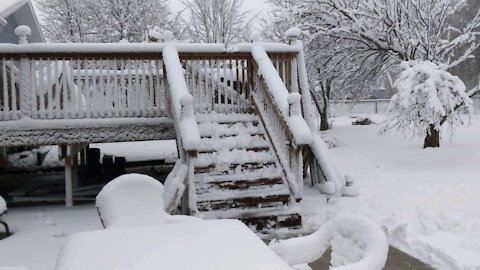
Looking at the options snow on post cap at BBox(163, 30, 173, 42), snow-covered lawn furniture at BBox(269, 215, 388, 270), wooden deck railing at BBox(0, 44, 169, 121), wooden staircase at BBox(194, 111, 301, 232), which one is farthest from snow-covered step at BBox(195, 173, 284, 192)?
snow-covered lawn furniture at BBox(269, 215, 388, 270)

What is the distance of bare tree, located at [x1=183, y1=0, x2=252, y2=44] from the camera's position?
25000mm

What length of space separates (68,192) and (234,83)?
383 centimetres

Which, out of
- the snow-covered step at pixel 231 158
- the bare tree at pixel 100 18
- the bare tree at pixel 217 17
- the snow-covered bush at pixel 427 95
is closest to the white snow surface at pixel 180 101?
the snow-covered step at pixel 231 158

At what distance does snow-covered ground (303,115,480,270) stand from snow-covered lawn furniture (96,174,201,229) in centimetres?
309

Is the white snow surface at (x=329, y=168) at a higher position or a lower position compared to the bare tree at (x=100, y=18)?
lower

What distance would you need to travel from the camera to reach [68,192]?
26.9ft

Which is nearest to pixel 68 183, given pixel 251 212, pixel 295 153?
pixel 251 212

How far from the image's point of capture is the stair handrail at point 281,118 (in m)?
6.76

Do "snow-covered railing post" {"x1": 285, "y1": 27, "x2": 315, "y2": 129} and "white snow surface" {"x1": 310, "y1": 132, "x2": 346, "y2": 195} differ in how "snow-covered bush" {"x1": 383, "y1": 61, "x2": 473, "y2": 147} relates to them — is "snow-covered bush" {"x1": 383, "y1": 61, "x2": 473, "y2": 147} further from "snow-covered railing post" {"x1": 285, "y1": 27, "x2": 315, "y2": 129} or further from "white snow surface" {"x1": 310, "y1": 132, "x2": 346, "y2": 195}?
"white snow surface" {"x1": 310, "y1": 132, "x2": 346, "y2": 195}

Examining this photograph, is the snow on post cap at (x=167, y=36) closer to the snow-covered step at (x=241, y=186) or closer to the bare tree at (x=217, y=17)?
the snow-covered step at (x=241, y=186)

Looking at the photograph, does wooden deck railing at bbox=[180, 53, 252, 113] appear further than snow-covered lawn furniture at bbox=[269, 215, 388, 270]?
Yes

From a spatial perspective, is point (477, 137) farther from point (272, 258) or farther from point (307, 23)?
point (272, 258)

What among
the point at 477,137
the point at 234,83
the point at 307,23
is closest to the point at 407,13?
the point at 307,23

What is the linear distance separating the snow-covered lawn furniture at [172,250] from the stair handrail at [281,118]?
4021 mm
